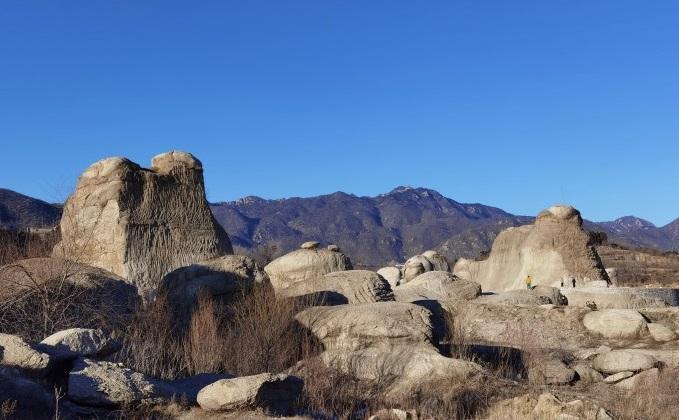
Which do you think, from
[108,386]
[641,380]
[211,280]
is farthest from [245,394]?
[641,380]

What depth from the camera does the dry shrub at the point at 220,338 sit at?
11.7 m

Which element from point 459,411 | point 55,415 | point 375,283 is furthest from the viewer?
point 375,283

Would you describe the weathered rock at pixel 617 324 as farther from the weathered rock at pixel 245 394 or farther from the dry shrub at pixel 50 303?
the weathered rock at pixel 245 394

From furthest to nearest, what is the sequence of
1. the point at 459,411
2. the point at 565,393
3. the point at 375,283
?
the point at 375,283 → the point at 565,393 → the point at 459,411

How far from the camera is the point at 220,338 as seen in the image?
41.7 feet

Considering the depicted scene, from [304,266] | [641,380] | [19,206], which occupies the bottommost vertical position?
[641,380]

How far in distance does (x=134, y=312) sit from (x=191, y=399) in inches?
194

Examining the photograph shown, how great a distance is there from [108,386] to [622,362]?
9426 millimetres

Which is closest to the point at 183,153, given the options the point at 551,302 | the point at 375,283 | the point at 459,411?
the point at 375,283

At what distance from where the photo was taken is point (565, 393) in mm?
12180

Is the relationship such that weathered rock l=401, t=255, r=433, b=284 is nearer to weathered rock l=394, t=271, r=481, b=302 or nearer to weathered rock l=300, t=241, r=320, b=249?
weathered rock l=394, t=271, r=481, b=302

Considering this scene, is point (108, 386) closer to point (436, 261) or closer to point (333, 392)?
point (333, 392)

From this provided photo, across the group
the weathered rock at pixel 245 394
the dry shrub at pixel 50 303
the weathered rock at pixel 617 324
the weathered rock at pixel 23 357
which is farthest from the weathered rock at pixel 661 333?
the weathered rock at pixel 23 357

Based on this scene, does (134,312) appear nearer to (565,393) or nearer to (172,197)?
(172,197)
